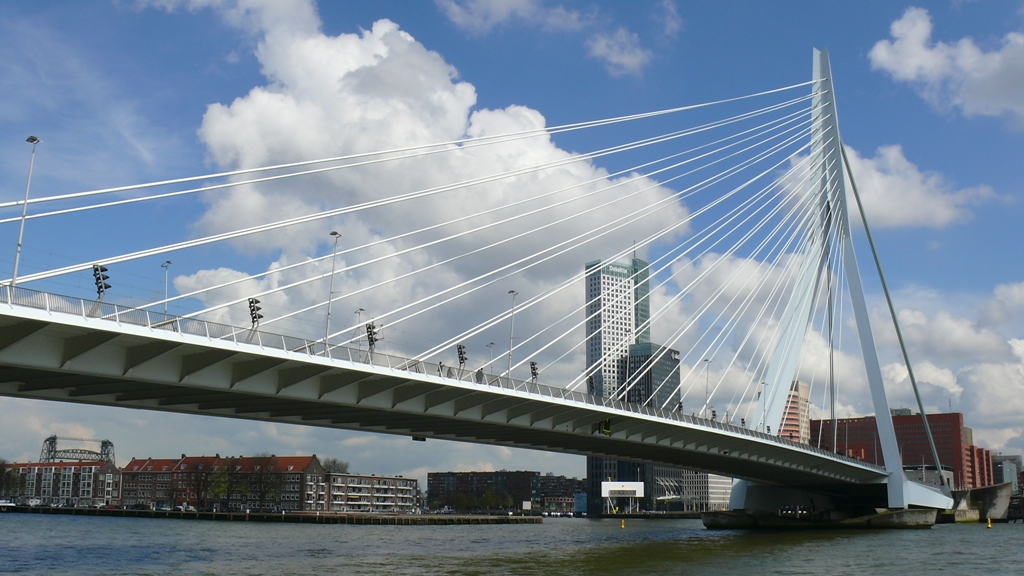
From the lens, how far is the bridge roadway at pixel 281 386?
2261 centimetres

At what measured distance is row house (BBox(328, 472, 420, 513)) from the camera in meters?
133

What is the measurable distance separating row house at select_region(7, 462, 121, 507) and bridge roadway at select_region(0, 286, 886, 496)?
125878 millimetres

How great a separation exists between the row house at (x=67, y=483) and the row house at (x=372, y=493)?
4006 centimetres

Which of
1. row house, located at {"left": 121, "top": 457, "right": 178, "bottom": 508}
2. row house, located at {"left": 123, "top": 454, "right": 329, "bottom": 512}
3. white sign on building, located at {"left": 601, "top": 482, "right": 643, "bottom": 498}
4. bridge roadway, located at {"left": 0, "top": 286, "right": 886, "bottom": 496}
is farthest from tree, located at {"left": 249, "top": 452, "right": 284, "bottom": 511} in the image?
bridge roadway, located at {"left": 0, "top": 286, "right": 886, "bottom": 496}

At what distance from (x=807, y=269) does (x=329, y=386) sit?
31244 mm

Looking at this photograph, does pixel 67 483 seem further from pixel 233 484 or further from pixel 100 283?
pixel 100 283

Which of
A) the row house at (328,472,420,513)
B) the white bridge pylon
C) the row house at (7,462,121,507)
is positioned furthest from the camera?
the row house at (7,462,121,507)

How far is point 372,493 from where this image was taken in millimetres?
142000

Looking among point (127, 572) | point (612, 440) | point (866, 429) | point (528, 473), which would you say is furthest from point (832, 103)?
point (528, 473)

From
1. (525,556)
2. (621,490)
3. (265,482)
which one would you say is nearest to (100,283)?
(525,556)

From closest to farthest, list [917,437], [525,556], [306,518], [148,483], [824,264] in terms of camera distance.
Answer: [525,556], [824,264], [306,518], [148,483], [917,437]

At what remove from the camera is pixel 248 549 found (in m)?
41.5

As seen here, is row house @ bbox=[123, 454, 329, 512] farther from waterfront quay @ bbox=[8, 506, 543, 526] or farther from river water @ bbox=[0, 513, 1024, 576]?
river water @ bbox=[0, 513, 1024, 576]

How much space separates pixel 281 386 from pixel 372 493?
11820 centimetres
